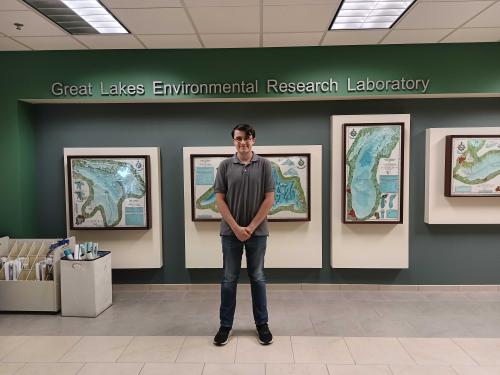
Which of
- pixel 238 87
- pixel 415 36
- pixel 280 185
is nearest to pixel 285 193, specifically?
pixel 280 185

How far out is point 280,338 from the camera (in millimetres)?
3125

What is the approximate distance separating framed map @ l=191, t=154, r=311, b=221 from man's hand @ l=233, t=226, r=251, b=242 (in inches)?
52.4

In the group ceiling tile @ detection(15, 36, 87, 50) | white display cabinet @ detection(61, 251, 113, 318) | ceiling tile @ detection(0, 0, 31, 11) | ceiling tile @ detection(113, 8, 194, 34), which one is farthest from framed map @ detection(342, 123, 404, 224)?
ceiling tile @ detection(0, 0, 31, 11)

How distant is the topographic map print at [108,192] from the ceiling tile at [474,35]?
364 centimetres

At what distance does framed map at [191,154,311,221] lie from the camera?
13.9ft

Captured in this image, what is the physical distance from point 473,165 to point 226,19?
10.3 feet

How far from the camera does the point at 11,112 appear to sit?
4.13m

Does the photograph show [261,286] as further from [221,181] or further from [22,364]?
[22,364]

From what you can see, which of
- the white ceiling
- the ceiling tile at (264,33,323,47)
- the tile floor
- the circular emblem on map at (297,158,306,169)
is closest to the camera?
the tile floor

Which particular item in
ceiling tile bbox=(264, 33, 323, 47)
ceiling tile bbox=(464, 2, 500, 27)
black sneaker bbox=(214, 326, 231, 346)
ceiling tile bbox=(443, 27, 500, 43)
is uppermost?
ceiling tile bbox=(464, 2, 500, 27)

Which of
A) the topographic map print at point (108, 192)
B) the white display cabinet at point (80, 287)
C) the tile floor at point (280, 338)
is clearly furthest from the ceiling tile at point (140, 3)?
the tile floor at point (280, 338)

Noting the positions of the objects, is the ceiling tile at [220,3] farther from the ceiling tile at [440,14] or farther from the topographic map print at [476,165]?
the topographic map print at [476,165]

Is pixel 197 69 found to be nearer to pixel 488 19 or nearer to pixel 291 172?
pixel 291 172

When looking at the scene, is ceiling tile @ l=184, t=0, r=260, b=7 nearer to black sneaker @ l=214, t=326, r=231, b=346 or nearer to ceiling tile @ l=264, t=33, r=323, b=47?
ceiling tile @ l=264, t=33, r=323, b=47
